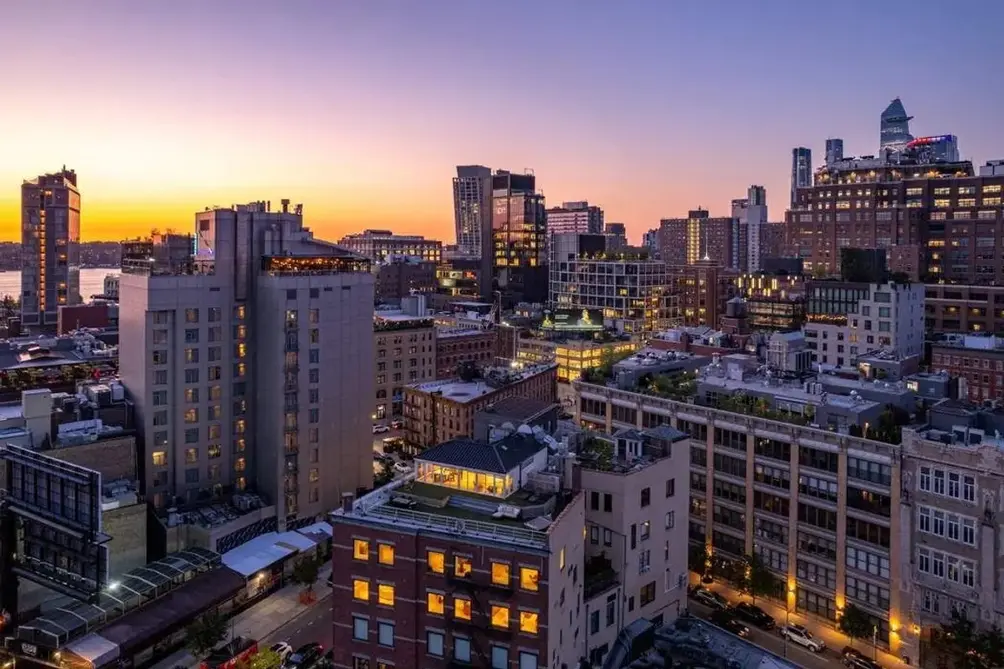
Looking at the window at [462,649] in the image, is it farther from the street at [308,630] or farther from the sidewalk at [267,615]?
the sidewalk at [267,615]

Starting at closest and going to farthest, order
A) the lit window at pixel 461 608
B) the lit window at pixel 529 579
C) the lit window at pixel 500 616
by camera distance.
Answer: the lit window at pixel 529 579 < the lit window at pixel 500 616 < the lit window at pixel 461 608

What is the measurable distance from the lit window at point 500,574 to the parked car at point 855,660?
32062mm

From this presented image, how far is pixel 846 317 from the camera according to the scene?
13575 cm

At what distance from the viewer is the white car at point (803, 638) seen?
61.2m

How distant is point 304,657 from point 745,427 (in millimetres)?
40649

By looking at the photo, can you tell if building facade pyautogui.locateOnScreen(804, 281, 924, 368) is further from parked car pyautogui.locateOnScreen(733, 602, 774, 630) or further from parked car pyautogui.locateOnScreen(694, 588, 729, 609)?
parked car pyautogui.locateOnScreen(733, 602, 774, 630)

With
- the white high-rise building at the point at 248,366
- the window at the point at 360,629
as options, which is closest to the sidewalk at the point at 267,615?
the white high-rise building at the point at 248,366

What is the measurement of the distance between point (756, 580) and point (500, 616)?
106ft

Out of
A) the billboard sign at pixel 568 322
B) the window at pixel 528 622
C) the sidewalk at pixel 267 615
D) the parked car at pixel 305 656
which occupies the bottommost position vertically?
the sidewalk at pixel 267 615

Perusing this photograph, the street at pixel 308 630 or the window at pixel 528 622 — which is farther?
the street at pixel 308 630

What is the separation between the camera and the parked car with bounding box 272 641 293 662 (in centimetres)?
5775

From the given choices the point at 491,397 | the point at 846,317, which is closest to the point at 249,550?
the point at 491,397

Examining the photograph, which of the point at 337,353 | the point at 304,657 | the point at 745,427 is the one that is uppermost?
the point at 337,353

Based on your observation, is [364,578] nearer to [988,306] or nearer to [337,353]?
[337,353]
